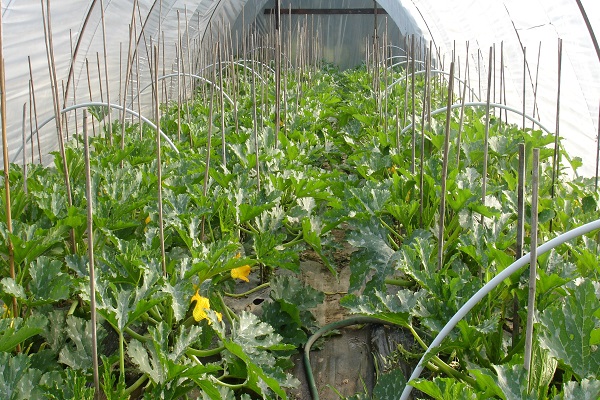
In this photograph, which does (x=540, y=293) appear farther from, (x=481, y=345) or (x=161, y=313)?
(x=161, y=313)

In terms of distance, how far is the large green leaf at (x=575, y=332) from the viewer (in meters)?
1.14

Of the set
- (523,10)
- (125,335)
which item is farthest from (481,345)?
(523,10)

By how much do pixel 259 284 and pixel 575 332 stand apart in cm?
133

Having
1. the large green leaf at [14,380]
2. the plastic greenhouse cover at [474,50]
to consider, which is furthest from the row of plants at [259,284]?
the plastic greenhouse cover at [474,50]

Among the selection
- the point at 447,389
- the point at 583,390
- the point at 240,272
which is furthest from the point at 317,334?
the point at 583,390

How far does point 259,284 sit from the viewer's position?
7.57 ft

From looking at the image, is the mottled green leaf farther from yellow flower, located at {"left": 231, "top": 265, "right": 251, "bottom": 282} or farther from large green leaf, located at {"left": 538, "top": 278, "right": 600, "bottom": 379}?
yellow flower, located at {"left": 231, "top": 265, "right": 251, "bottom": 282}

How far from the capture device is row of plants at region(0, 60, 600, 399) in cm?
124

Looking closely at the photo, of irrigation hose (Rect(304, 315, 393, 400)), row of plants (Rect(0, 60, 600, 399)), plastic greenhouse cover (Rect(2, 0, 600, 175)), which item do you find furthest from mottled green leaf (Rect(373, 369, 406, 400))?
plastic greenhouse cover (Rect(2, 0, 600, 175))

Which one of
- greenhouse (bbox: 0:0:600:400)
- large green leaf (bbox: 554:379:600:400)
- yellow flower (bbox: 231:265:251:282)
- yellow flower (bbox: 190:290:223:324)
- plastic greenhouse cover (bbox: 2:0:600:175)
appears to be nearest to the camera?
large green leaf (bbox: 554:379:600:400)

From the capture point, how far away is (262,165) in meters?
2.89

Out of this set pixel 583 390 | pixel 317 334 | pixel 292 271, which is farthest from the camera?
pixel 292 271

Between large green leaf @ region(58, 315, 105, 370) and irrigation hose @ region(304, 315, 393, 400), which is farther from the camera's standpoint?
irrigation hose @ region(304, 315, 393, 400)

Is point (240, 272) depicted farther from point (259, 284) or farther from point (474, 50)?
point (474, 50)
